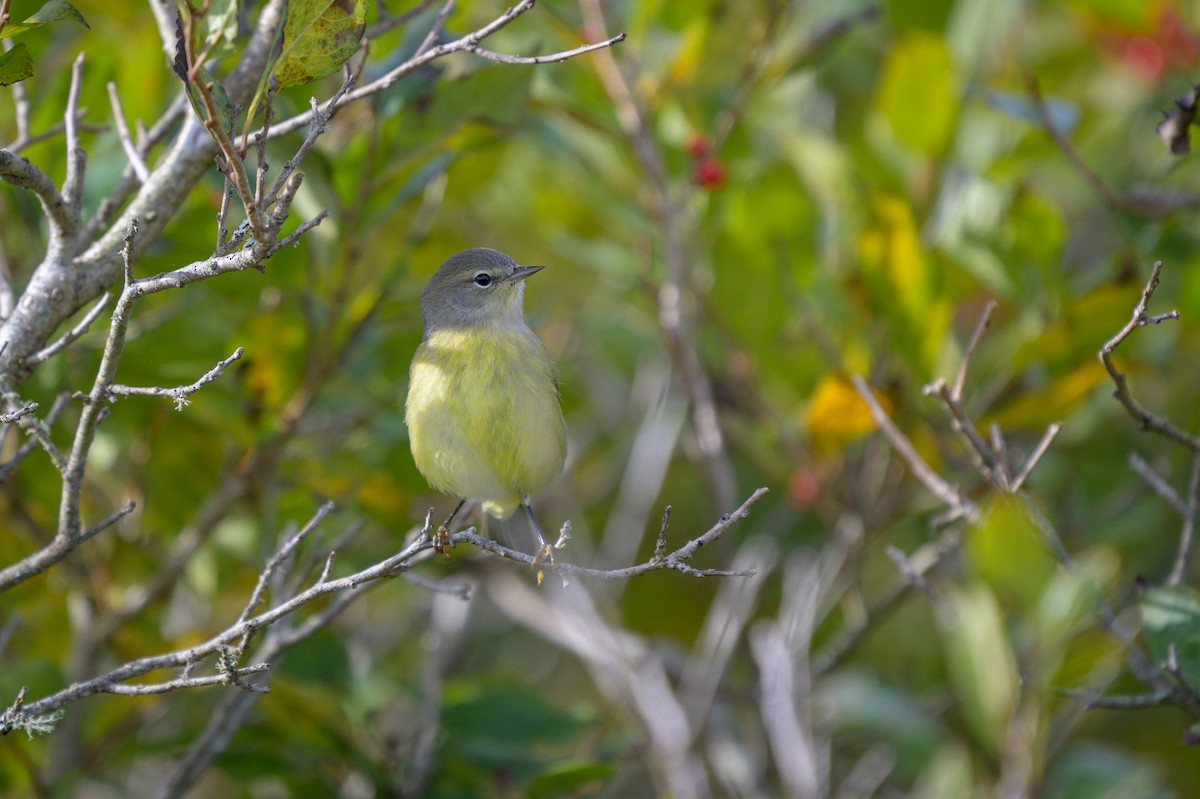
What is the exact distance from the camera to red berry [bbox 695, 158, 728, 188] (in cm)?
464

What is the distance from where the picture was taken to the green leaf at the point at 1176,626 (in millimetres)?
3004

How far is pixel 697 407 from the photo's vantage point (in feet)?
15.1

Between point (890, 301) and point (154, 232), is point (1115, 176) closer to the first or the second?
point (890, 301)

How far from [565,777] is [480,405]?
1.17 meters

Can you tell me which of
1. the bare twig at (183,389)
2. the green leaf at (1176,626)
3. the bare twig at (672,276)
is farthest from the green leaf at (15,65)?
the green leaf at (1176,626)

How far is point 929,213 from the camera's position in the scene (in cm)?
490

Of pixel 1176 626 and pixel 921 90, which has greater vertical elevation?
pixel 921 90

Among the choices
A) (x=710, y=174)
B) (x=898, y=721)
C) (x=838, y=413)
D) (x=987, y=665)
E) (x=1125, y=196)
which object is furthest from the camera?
(x=710, y=174)

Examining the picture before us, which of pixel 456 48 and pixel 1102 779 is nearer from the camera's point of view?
pixel 456 48

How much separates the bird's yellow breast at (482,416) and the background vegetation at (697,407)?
15.2 inches

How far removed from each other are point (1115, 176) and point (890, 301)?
1.44 m

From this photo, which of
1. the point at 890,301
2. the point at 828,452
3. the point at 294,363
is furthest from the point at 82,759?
the point at 890,301

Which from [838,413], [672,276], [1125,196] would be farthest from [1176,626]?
[672,276]

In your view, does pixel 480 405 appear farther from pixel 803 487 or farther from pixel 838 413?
pixel 803 487
